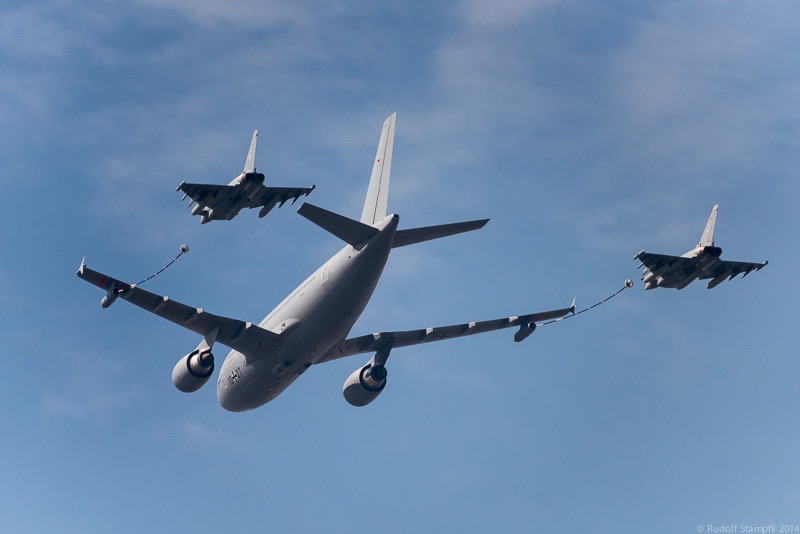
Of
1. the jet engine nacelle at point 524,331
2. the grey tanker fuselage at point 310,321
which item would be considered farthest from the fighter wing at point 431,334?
the grey tanker fuselage at point 310,321

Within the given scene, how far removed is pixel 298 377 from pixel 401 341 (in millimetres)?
6614

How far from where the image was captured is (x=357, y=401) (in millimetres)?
65500

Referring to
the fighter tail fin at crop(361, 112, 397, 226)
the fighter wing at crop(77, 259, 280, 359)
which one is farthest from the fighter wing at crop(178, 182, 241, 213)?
the fighter tail fin at crop(361, 112, 397, 226)

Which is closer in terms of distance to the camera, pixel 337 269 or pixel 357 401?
pixel 337 269

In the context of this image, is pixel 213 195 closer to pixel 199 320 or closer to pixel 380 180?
pixel 199 320

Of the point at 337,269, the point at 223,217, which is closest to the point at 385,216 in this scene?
the point at 337,269

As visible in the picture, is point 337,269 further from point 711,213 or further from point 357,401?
point 711,213

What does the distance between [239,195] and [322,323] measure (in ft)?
27.1

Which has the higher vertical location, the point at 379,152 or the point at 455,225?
the point at 379,152

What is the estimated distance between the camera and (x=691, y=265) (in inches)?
2162

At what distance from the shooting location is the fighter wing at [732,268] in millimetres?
56287

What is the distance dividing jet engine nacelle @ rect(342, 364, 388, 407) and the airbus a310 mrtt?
57 mm

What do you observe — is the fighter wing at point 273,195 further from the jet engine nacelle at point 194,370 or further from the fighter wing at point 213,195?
the jet engine nacelle at point 194,370

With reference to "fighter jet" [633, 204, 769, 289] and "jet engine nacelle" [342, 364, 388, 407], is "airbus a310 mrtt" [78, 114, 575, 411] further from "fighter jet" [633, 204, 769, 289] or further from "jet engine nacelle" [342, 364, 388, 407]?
"fighter jet" [633, 204, 769, 289]
